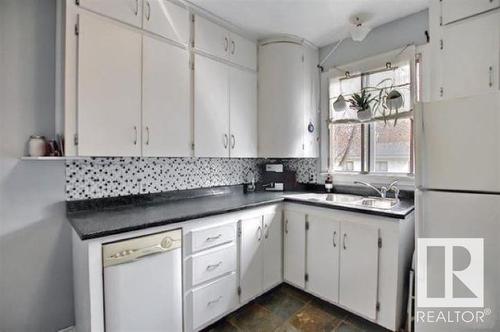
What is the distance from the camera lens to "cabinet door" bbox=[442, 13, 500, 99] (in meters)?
1.47

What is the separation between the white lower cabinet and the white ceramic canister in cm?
138

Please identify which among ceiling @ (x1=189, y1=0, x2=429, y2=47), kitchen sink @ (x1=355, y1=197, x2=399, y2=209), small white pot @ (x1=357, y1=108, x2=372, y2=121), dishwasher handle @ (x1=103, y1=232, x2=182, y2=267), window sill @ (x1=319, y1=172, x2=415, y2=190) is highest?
ceiling @ (x1=189, y1=0, x2=429, y2=47)

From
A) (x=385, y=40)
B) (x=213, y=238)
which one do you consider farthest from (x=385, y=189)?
(x=213, y=238)

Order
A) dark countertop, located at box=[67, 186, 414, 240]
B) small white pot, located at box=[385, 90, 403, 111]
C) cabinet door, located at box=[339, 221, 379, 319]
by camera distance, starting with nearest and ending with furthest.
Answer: dark countertop, located at box=[67, 186, 414, 240], cabinet door, located at box=[339, 221, 379, 319], small white pot, located at box=[385, 90, 403, 111]

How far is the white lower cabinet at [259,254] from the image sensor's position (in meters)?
1.97

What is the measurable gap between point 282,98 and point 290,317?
77.9 inches

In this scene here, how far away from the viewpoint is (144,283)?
1.41 m

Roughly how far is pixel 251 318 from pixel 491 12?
2623 millimetres

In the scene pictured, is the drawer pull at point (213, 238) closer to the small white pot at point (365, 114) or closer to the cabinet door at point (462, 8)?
the small white pot at point (365, 114)

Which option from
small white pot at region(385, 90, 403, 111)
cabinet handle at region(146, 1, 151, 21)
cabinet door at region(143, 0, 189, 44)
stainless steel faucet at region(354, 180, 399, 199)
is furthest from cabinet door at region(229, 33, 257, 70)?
stainless steel faucet at region(354, 180, 399, 199)

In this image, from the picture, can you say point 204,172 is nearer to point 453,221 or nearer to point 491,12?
point 453,221

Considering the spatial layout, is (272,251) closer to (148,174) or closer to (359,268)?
(359,268)

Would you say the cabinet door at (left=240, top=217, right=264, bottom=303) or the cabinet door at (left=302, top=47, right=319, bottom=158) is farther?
the cabinet door at (left=302, top=47, right=319, bottom=158)

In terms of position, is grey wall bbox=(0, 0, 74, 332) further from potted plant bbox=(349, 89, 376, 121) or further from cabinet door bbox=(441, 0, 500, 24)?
cabinet door bbox=(441, 0, 500, 24)
